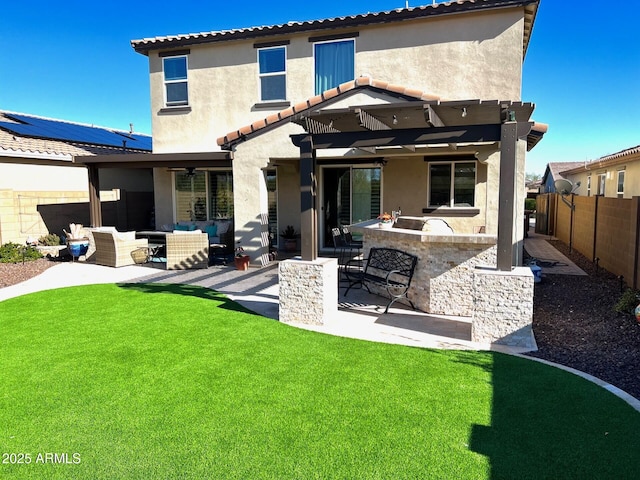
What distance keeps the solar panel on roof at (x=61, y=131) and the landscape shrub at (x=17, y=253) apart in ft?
18.7

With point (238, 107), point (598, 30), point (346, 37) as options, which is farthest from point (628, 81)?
point (238, 107)

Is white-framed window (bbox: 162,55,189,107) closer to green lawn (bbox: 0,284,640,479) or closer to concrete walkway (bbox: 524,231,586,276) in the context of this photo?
green lawn (bbox: 0,284,640,479)

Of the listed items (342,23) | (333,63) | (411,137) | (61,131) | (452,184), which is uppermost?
(342,23)

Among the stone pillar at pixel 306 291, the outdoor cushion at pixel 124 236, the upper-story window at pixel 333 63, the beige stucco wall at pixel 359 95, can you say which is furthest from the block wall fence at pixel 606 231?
the outdoor cushion at pixel 124 236

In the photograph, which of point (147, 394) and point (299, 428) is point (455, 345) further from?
point (147, 394)

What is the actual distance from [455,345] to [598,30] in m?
19.4

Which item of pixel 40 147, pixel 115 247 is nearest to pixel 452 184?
pixel 115 247

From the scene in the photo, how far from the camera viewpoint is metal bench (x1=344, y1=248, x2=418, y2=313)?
336 inches

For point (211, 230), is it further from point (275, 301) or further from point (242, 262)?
point (275, 301)

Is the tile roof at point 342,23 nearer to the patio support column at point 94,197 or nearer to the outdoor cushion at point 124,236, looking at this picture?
the patio support column at point 94,197

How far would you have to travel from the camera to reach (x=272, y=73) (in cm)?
1497

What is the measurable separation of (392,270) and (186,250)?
6.81 m

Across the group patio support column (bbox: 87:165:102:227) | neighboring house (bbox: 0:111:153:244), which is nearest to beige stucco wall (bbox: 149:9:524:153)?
patio support column (bbox: 87:165:102:227)

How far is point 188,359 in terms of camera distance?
6180 millimetres
